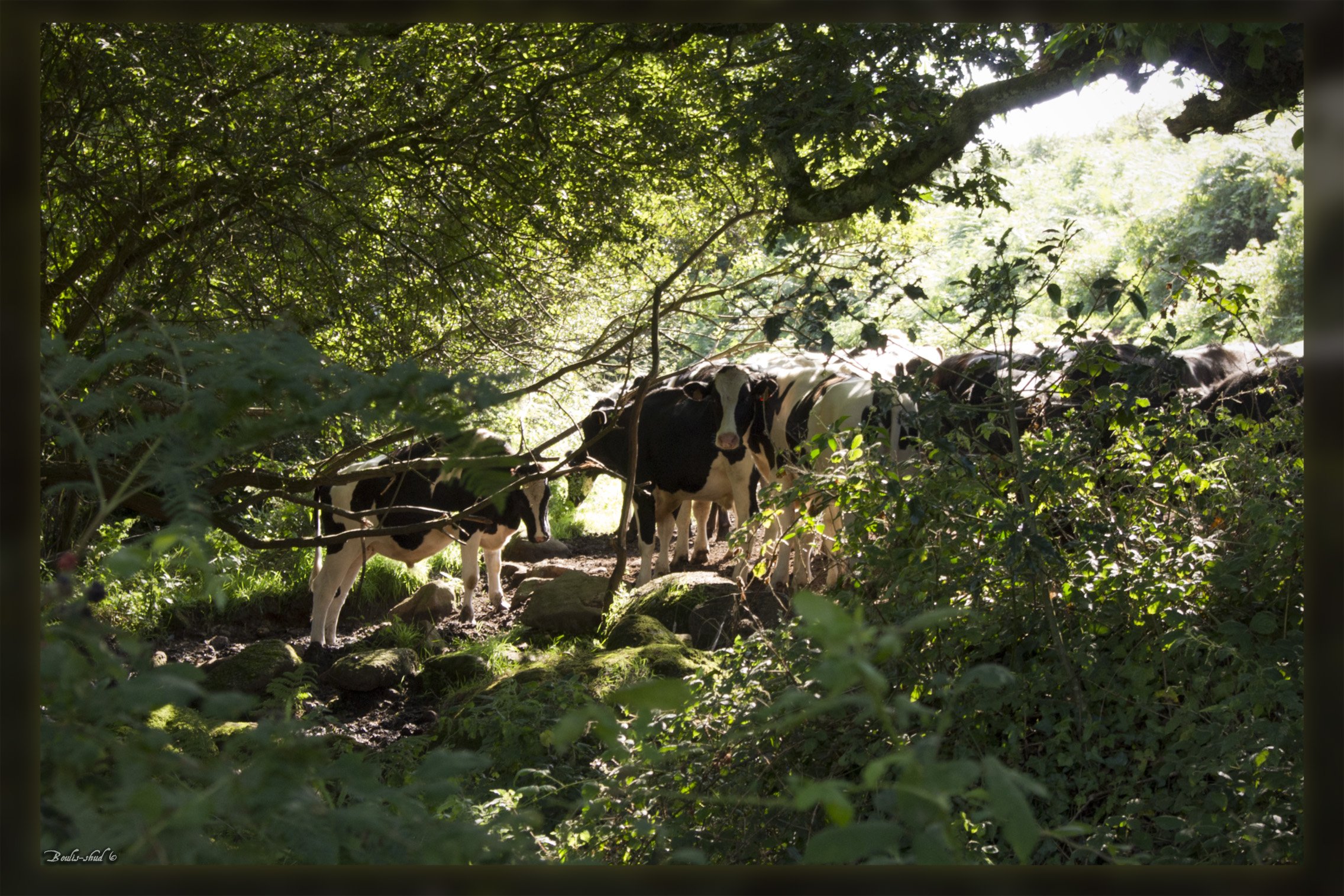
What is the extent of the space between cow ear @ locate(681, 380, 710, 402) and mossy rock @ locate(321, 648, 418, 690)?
2970 millimetres

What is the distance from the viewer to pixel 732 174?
5.48m

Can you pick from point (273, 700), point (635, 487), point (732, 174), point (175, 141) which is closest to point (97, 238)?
point (175, 141)

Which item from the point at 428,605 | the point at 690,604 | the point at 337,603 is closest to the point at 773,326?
the point at 690,604

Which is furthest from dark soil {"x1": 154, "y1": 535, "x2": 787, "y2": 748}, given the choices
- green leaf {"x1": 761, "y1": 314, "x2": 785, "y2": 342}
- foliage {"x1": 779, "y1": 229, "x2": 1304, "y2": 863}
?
green leaf {"x1": 761, "y1": 314, "x2": 785, "y2": 342}

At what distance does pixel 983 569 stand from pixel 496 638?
4493mm

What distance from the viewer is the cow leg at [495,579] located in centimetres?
824

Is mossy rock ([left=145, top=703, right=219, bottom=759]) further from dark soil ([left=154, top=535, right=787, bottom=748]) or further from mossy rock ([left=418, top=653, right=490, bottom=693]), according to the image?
mossy rock ([left=418, top=653, right=490, bottom=693])

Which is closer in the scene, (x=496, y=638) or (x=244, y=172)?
(x=244, y=172)

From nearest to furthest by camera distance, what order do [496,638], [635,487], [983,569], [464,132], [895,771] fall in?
[895,771]
[983,569]
[464,132]
[496,638]
[635,487]

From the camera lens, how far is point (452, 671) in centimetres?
636

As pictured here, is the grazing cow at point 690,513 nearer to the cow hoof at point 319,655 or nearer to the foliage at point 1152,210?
the cow hoof at point 319,655

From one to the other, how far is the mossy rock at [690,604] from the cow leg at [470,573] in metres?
1.56

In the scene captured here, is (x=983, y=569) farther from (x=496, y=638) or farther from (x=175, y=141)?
(x=496, y=638)

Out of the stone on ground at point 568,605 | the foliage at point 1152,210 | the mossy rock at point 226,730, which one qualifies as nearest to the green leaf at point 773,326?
the mossy rock at point 226,730
